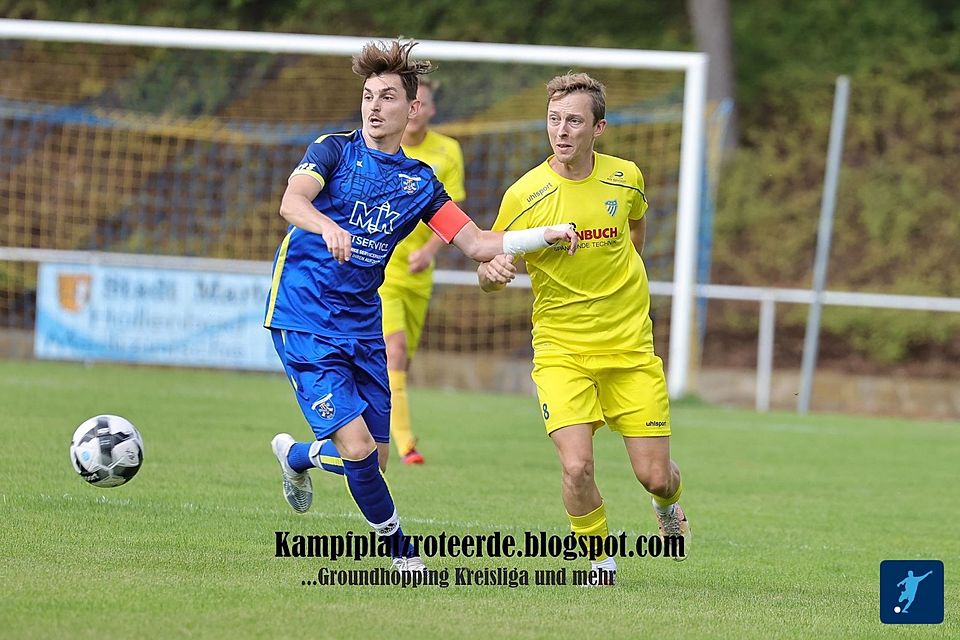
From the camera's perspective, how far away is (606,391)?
602 centimetres

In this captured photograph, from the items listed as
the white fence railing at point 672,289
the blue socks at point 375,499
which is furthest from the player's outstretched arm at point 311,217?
the white fence railing at point 672,289

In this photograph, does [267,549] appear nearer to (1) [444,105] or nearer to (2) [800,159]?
(1) [444,105]

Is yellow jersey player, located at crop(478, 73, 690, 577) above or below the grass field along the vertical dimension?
above

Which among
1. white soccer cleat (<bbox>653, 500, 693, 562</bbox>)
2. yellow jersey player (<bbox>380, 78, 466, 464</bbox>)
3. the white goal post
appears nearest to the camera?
white soccer cleat (<bbox>653, 500, 693, 562</bbox>)

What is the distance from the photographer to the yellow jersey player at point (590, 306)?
5.88 metres

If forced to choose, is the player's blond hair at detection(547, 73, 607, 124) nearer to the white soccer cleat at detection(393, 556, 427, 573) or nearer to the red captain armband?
the red captain armband

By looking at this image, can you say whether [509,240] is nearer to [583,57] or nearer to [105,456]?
[105,456]

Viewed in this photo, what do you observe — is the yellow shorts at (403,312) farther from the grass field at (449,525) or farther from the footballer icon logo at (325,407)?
the footballer icon logo at (325,407)

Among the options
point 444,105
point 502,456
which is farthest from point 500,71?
point 502,456

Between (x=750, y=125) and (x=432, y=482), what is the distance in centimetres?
1536

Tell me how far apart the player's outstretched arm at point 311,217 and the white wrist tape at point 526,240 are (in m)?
0.73

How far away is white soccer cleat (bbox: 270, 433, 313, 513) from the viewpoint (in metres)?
6.14

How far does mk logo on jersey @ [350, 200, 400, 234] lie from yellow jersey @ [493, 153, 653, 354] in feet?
1.67

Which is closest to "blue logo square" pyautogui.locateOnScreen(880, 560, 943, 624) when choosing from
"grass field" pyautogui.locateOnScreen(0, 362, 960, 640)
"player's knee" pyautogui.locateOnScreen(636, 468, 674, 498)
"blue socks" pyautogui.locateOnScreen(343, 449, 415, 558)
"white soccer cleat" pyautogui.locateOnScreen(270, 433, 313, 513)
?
"grass field" pyautogui.locateOnScreen(0, 362, 960, 640)
